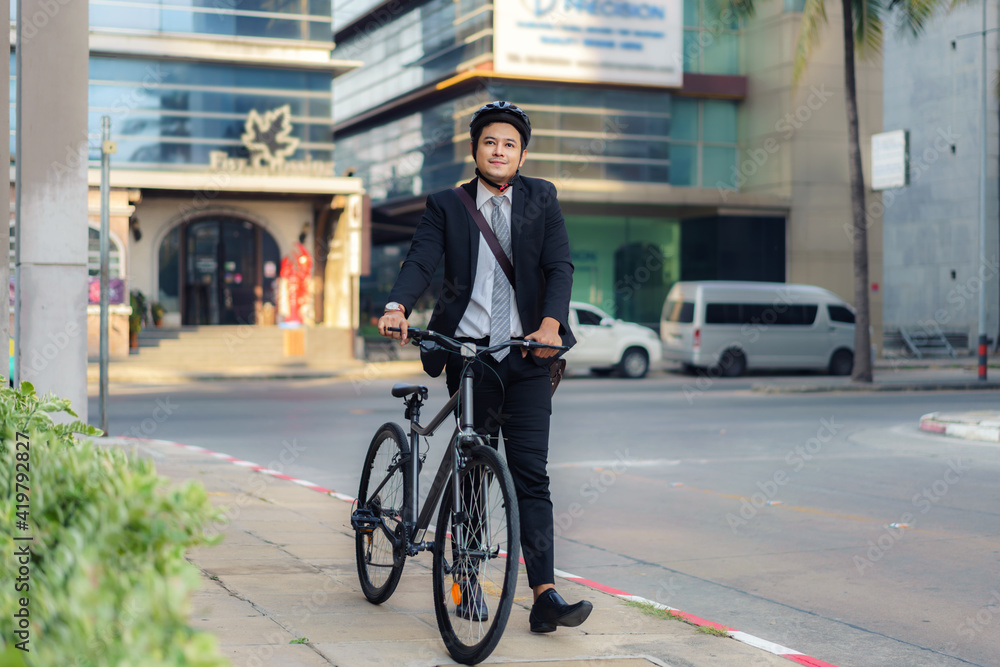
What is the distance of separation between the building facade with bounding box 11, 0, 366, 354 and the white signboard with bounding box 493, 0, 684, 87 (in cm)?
508

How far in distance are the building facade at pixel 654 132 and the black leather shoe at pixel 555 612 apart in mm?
29968

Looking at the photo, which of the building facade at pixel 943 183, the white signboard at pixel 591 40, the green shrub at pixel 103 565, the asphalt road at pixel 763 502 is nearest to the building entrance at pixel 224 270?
the white signboard at pixel 591 40

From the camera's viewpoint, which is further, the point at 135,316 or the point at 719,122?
the point at 719,122

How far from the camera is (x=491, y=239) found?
14.5ft

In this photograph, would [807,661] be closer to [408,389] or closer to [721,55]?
[408,389]

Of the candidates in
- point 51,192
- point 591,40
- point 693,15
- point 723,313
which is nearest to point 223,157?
point 591,40

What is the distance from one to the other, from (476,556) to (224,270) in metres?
30.2

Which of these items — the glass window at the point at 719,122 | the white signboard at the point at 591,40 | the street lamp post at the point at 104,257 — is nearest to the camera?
the street lamp post at the point at 104,257

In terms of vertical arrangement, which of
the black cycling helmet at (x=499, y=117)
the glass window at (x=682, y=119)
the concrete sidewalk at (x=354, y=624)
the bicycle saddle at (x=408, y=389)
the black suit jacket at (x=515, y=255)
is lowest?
the concrete sidewalk at (x=354, y=624)

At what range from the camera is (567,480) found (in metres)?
9.59

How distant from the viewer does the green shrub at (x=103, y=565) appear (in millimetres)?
1626

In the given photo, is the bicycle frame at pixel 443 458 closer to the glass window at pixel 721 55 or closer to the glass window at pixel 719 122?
the glass window at pixel 719 122

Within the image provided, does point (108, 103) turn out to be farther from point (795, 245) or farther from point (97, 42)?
point (795, 245)

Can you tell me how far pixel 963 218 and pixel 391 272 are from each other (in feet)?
77.4
